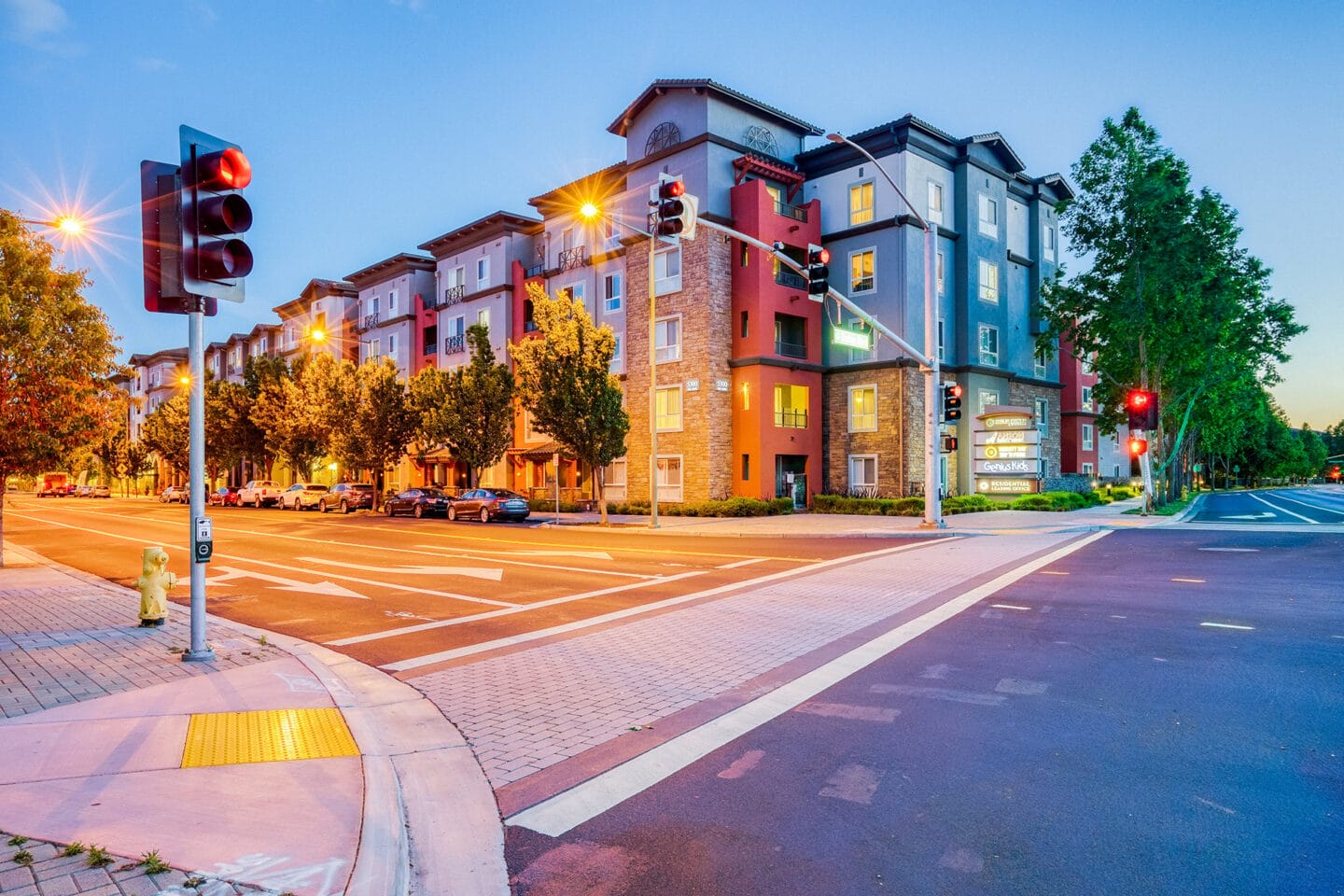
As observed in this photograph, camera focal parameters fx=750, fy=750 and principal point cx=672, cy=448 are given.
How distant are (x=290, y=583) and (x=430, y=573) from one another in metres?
2.39

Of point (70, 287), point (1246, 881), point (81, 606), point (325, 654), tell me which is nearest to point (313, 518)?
point (70, 287)

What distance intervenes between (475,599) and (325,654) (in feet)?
11.3

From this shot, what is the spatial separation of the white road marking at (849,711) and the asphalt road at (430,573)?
3.87m

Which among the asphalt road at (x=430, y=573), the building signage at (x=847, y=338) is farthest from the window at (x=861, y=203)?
the asphalt road at (x=430, y=573)

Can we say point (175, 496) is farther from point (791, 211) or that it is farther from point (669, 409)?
point (791, 211)

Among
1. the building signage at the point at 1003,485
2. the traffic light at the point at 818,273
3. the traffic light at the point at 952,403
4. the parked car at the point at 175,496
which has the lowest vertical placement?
the parked car at the point at 175,496

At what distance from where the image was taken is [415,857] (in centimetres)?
372

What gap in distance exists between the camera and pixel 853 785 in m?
4.52

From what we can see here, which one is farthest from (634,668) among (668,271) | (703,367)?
(668,271)

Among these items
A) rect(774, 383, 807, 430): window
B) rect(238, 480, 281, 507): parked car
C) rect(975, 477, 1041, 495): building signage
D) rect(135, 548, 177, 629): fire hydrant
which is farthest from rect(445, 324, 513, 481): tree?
rect(135, 548, 177, 629): fire hydrant

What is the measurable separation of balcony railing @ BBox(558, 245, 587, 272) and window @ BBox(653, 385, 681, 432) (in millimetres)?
9642

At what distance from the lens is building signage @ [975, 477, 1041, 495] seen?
26.7m

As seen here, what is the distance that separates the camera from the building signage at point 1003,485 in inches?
1051

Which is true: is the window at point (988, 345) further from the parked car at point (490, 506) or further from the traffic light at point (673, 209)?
the traffic light at point (673, 209)
